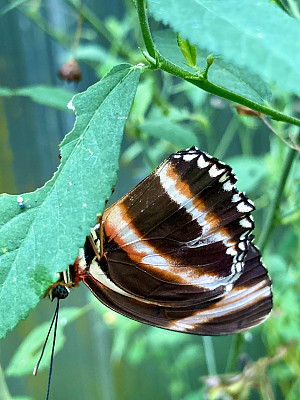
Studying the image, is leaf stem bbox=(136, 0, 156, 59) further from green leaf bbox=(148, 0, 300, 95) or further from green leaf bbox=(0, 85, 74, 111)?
green leaf bbox=(0, 85, 74, 111)

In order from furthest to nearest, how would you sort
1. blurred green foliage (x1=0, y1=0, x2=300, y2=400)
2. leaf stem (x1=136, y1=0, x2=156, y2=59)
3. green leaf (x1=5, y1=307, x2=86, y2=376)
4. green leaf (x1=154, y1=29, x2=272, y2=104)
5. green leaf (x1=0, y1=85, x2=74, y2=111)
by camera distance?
blurred green foliage (x1=0, y1=0, x2=300, y2=400) < green leaf (x1=5, y1=307, x2=86, y2=376) < green leaf (x1=0, y1=85, x2=74, y2=111) < green leaf (x1=154, y1=29, x2=272, y2=104) < leaf stem (x1=136, y1=0, x2=156, y2=59)

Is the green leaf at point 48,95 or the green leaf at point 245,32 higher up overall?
the green leaf at point 48,95

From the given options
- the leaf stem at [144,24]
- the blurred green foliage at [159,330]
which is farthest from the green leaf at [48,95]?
the leaf stem at [144,24]

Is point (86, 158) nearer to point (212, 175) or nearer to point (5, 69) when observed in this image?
point (212, 175)

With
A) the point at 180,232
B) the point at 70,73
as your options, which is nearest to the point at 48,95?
the point at 70,73

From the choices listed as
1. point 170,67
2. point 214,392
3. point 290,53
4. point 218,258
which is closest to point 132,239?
point 218,258

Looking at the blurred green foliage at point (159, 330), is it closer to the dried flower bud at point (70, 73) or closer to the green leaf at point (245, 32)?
the dried flower bud at point (70, 73)

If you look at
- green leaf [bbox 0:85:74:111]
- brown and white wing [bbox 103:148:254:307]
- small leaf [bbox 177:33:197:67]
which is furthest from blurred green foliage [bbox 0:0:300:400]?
small leaf [bbox 177:33:197:67]
